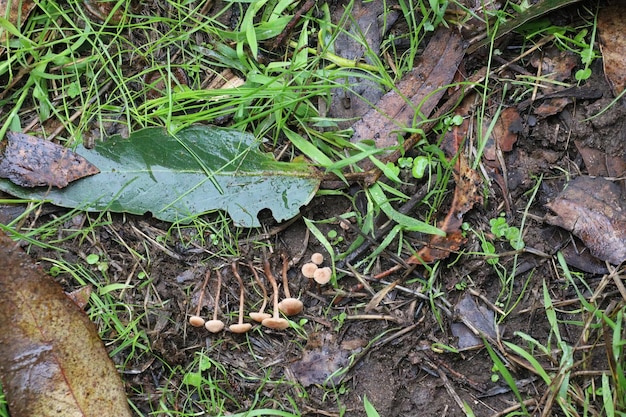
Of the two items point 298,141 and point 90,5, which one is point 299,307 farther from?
point 90,5

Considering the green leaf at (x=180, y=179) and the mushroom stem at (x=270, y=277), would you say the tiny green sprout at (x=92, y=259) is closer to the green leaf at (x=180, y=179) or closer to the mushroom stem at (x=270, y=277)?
the green leaf at (x=180, y=179)

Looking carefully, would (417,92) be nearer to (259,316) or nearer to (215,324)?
(259,316)

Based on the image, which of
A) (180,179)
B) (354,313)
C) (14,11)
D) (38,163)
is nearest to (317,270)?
(354,313)

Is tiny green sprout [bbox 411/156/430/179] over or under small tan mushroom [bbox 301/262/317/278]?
over

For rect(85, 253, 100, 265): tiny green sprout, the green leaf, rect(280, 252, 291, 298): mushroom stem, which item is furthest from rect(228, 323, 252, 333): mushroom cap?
rect(85, 253, 100, 265): tiny green sprout

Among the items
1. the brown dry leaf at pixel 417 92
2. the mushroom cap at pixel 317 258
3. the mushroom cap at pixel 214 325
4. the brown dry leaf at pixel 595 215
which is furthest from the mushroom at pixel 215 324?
the brown dry leaf at pixel 595 215

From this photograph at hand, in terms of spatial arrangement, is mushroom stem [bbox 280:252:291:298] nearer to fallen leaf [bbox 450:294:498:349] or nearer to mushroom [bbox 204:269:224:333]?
mushroom [bbox 204:269:224:333]
